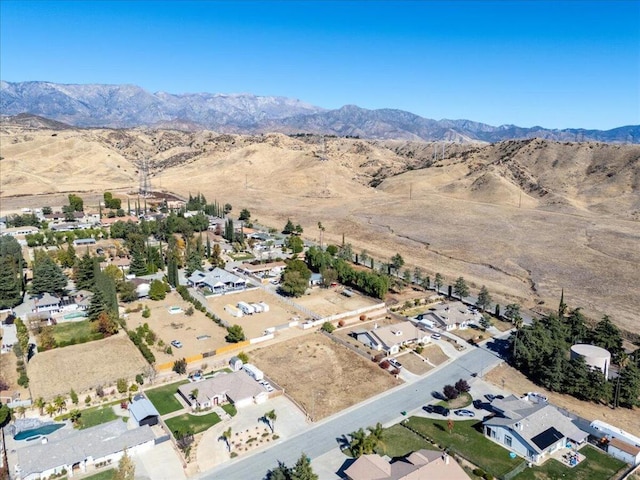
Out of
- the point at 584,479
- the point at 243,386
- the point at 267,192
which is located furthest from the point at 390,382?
the point at 267,192

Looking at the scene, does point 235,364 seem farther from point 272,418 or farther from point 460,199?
point 460,199

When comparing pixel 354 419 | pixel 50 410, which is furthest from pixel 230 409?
pixel 50 410

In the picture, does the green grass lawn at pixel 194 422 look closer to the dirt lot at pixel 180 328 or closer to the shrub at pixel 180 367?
the shrub at pixel 180 367

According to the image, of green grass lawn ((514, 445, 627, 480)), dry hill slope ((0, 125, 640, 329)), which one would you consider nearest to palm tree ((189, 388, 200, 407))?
green grass lawn ((514, 445, 627, 480))

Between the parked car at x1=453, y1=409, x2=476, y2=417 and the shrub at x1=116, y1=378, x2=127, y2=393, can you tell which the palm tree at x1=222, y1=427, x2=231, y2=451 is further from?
the parked car at x1=453, y1=409, x2=476, y2=417

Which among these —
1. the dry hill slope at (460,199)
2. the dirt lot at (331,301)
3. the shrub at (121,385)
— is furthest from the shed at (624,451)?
the shrub at (121,385)

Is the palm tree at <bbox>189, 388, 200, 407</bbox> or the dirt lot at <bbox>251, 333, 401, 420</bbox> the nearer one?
the palm tree at <bbox>189, 388, 200, 407</bbox>
